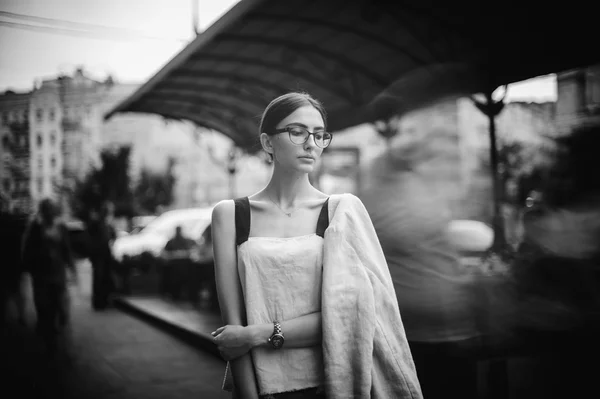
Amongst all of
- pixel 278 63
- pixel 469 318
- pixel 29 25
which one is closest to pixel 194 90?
pixel 278 63

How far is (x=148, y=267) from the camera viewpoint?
12320mm

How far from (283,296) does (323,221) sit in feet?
0.92

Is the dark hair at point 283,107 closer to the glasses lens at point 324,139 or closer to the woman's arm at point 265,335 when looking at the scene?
the glasses lens at point 324,139

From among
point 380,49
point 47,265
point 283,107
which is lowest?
point 47,265

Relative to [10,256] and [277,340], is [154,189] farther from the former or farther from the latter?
[277,340]

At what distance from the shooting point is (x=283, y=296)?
5.19 feet

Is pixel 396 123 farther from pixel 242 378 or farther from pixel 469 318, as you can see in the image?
pixel 242 378

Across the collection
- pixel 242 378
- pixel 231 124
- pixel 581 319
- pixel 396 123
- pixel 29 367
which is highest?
pixel 231 124

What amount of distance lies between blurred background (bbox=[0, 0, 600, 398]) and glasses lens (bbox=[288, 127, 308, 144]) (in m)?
1.09

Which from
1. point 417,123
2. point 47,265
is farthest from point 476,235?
point 47,265

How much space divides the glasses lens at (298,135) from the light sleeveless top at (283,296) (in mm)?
331

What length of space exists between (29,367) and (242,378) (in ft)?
17.7

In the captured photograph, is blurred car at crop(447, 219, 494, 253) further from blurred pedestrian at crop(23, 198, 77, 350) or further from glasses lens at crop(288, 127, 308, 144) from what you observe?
blurred pedestrian at crop(23, 198, 77, 350)

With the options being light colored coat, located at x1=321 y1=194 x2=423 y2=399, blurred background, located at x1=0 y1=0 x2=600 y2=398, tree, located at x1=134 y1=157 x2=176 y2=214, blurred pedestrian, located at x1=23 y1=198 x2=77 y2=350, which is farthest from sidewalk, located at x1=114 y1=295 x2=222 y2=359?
tree, located at x1=134 y1=157 x2=176 y2=214
